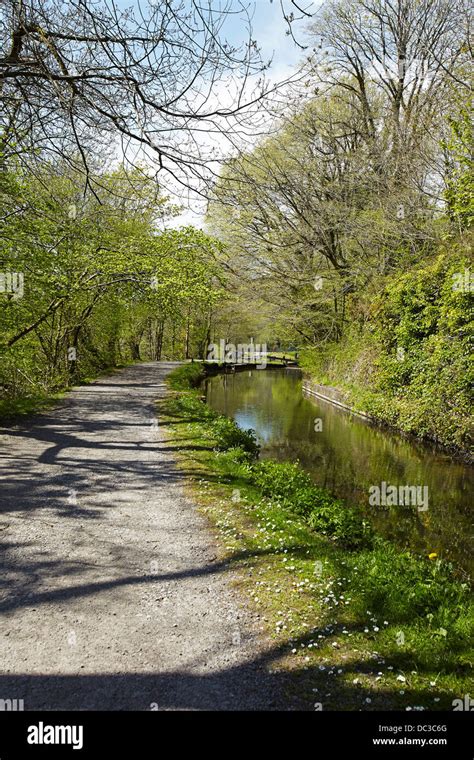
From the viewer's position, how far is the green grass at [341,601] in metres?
3.30

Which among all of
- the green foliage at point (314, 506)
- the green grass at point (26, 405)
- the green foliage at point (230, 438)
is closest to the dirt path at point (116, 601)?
the green foliage at point (314, 506)

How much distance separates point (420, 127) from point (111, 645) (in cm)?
1804

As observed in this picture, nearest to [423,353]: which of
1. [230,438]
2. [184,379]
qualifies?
[230,438]

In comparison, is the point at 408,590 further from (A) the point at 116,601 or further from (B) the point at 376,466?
(B) the point at 376,466

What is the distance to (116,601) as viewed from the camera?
13.6ft

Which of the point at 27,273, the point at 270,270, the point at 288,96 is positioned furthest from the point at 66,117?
the point at 270,270

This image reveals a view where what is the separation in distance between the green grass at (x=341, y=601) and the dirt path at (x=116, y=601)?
27 cm

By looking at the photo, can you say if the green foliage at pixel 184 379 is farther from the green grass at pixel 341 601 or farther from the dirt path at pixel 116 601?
the green grass at pixel 341 601

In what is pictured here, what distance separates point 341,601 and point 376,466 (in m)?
8.10

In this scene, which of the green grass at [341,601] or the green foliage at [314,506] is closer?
the green grass at [341,601]

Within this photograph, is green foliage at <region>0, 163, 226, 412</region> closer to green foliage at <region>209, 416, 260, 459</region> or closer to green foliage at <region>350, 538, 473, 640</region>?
green foliage at <region>350, 538, 473, 640</region>

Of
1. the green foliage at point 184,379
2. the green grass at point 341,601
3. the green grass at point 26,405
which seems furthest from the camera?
the green foliage at point 184,379
